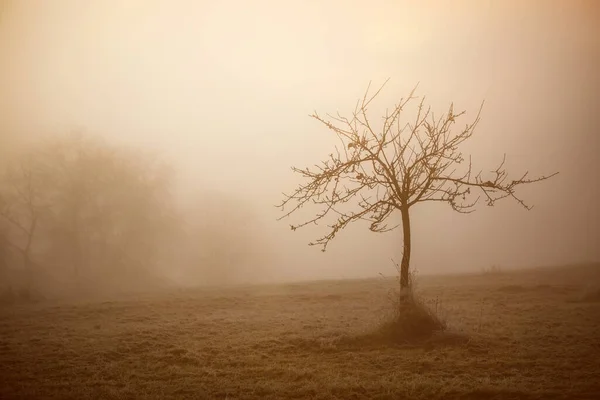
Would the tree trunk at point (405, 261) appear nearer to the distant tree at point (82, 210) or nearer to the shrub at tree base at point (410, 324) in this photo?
the shrub at tree base at point (410, 324)

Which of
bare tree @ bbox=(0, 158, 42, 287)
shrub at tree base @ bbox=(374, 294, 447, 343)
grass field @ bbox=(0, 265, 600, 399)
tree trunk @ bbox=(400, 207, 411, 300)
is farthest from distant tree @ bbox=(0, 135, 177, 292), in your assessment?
tree trunk @ bbox=(400, 207, 411, 300)

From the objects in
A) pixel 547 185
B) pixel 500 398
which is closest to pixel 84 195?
pixel 500 398

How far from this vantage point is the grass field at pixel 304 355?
7266mm

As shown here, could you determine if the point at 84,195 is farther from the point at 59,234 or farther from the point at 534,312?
the point at 534,312

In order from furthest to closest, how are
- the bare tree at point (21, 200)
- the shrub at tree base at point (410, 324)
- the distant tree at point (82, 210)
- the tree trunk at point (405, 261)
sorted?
the distant tree at point (82, 210) → the bare tree at point (21, 200) → the tree trunk at point (405, 261) → the shrub at tree base at point (410, 324)

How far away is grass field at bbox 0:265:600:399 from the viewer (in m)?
7.27

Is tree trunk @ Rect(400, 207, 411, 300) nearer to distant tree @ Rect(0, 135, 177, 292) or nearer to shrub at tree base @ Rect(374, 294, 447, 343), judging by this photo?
shrub at tree base @ Rect(374, 294, 447, 343)

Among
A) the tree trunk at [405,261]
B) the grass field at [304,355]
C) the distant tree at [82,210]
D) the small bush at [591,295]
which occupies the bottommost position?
the grass field at [304,355]

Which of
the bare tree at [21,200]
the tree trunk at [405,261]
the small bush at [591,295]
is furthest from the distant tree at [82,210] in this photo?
the small bush at [591,295]

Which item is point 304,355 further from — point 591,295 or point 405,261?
point 591,295

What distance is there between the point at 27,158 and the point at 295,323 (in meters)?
37.3

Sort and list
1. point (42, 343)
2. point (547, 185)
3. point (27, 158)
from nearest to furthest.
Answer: point (42, 343) → point (27, 158) → point (547, 185)

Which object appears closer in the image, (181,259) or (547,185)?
(181,259)

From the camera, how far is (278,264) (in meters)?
70.2
